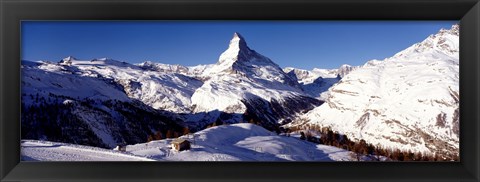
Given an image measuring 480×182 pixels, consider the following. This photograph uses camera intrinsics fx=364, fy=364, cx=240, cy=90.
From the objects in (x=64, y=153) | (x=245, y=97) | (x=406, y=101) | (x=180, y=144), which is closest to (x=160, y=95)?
(x=180, y=144)

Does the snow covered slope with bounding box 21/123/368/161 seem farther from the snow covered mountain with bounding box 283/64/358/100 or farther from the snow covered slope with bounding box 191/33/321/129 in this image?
the snow covered mountain with bounding box 283/64/358/100

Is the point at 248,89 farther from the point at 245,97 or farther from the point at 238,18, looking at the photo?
the point at 238,18

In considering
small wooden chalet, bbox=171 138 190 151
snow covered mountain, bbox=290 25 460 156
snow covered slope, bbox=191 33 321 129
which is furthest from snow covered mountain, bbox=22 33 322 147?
snow covered mountain, bbox=290 25 460 156

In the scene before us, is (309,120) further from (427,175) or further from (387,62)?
(427,175)

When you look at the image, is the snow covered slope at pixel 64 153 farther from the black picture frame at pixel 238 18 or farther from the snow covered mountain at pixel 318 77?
the snow covered mountain at pixel 318 77

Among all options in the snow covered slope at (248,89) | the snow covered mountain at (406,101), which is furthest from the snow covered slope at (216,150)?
the snow covered mountain at (406,101)

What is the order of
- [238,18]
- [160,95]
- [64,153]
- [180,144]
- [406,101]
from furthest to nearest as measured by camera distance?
[160,95] → [406,101] → [180,144] → [64,153] → [238,18]

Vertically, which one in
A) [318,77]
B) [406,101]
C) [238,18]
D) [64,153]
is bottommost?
[64,153]
